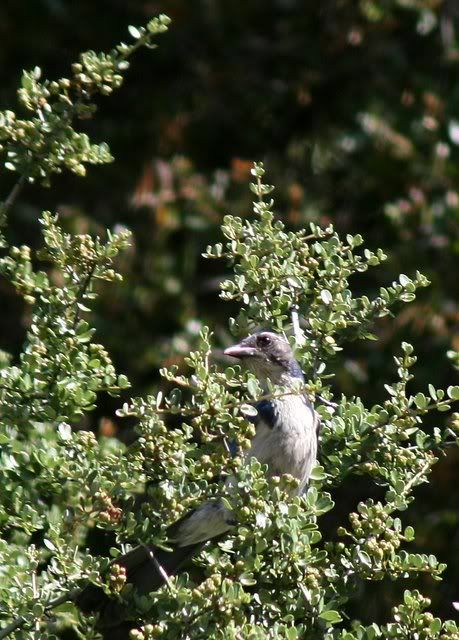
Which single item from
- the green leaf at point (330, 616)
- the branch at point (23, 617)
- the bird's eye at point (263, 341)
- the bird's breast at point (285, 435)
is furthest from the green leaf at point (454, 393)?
the bird's eye at point (263, 341)

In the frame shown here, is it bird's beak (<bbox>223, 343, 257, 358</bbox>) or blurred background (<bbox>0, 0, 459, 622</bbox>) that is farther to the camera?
blurred background (<bbox>0, 0, 459, 622</bbox>)

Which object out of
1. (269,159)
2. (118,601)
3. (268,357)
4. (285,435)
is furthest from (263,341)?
(269,159)

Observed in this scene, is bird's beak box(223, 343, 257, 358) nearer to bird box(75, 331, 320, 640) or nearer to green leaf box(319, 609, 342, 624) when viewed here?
bird box(75, 331, 320, 640)

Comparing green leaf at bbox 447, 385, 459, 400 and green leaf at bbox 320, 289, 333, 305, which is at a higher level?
green leaf at bbox 447, 385, 459, 400

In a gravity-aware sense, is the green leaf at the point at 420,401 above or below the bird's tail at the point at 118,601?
above

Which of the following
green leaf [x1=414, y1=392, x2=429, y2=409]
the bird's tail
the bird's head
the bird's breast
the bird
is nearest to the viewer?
green leaf [x1=414, y1=392, x2=429, y2=409]

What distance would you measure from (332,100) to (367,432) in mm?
5295

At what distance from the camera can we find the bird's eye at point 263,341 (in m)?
5.00

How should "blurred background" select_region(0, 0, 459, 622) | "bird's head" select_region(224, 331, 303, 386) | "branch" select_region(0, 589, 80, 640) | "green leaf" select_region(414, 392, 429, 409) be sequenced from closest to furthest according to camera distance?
"branch" select_region(0, 589, 80, 640) → "green leaf" select_region(414, 392, 429, 409) → "bird's head" select_region(224, 331, 303, 386) → "blurred background" select_region(0, 0, 459, 622)

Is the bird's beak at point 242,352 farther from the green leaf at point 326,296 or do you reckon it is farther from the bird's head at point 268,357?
the green leaf at point 326,296

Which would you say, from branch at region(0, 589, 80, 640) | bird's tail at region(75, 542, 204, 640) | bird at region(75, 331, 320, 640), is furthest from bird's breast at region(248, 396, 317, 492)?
branch at region(0, 589, 80, 640)

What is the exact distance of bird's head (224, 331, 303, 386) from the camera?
4953 mm

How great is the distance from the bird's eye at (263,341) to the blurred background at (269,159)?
1716 millimetres

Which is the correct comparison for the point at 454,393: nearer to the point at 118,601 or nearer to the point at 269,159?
the point at 118,601
